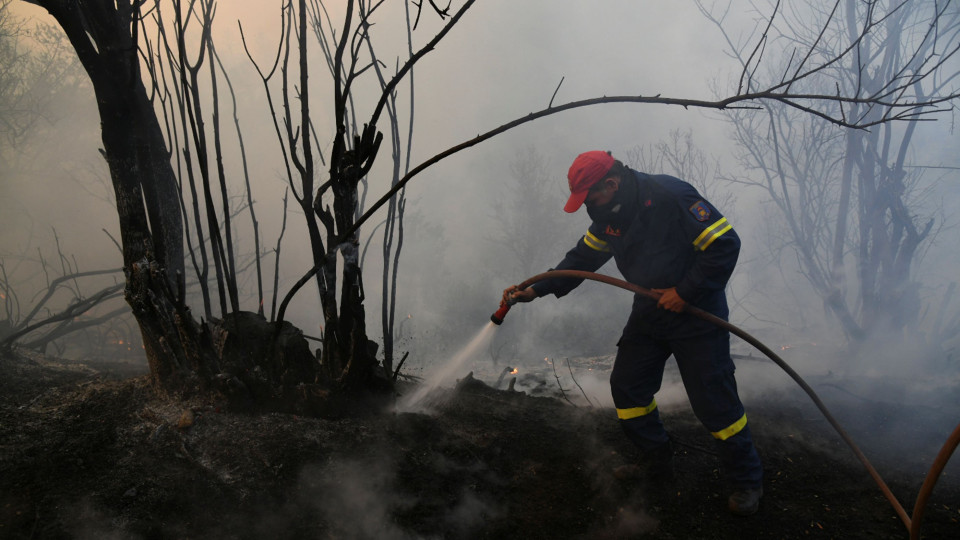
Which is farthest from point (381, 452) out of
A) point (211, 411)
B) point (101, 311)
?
point (101, 311)

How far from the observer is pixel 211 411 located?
269 centimetres

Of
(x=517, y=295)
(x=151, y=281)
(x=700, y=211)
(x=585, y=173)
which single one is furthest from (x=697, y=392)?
(x=151, y=281)

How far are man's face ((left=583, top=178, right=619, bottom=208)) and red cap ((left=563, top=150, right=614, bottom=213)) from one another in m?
0.03

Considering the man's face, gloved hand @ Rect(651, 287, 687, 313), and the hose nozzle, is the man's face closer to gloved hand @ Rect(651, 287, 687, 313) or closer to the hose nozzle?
gloved hand @ Rect(651, 287, 687, 313)

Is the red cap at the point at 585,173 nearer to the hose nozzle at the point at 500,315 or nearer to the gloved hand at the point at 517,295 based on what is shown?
the gloved hand at the point at 517,295

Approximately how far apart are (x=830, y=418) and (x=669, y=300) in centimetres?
94

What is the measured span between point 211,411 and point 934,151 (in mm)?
23970

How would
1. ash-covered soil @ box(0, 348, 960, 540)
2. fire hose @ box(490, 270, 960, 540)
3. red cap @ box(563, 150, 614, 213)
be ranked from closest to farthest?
fire hose @ box(490, 270, 960, 540), ash-covered soil @ box(0, 348, 960, 540), red cap @ box(563, 150, 614, 213)

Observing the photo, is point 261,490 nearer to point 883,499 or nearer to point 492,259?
point 883,499

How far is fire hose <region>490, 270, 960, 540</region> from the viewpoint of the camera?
162cm

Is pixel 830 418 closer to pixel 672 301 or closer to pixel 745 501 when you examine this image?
pixel 745 501

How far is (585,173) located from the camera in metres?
2.83

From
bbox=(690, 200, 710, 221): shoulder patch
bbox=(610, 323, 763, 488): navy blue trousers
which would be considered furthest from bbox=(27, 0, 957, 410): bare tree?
bbox=(610, 323, 763, 488): navy blue trousers

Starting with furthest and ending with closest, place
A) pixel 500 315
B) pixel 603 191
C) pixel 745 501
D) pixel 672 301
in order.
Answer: pixel 500 315, pixel 603 191, pixel 672 301, pixel 745 501
